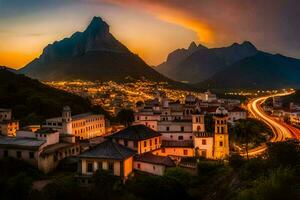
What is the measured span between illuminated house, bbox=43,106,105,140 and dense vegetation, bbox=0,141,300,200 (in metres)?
17.7

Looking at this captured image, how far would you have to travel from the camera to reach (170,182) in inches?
1184

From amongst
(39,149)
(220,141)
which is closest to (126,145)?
(39,149)

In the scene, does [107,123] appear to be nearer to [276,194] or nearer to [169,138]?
[169,138]

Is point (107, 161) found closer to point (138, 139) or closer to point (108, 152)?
point (108, 152)

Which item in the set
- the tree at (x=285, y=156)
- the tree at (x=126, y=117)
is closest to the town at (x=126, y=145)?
the tree at (x=126, y=117)

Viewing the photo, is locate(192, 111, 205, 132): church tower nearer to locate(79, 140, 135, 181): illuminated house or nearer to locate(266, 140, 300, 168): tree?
locate(79, 140, 135, 181): illuminated house

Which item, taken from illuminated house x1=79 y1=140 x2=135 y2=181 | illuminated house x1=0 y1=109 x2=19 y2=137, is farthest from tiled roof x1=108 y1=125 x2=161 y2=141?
illuminated house x1=0 y1=109 x2=19 y2=137

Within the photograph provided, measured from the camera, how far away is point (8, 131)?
5394cm

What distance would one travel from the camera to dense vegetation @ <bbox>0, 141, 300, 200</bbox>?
26844mm

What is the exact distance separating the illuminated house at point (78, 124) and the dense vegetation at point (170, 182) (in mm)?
17741

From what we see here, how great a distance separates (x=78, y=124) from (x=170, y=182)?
105 feet

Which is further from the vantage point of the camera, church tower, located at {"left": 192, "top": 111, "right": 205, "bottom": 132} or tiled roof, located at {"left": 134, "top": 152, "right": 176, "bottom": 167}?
church tower, located at {"left": 192, "top": 111, "right": 205, "bottom": 132}

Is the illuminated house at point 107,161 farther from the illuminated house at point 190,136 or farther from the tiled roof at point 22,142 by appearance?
the illuminated house at point 190,136

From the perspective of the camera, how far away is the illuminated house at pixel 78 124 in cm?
5475
